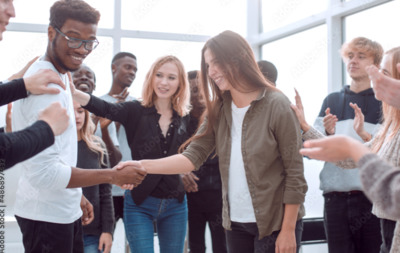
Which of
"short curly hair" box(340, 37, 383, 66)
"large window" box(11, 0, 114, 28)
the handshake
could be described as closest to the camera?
the handshake

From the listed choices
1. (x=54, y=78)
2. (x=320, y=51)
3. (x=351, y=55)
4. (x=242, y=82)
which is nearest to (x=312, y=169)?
(x=320, y=51)

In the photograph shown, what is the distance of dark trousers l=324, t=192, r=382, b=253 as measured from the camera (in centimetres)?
245

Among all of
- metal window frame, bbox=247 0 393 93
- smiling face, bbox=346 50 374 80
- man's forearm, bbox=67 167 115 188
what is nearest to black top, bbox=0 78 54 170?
man's forearm, bbox=67 167 115 188

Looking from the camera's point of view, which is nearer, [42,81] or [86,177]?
[42,81]

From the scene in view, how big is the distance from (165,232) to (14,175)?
2021 mm

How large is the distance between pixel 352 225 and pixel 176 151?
1163 millimetres

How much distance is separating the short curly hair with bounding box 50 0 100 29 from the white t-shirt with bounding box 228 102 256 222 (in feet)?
2.43

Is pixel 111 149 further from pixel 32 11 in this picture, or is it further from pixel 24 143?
pixel 32 11

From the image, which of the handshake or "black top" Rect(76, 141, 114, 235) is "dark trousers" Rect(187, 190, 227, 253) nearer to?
"black top" Rect(76, 141, 114, 235)

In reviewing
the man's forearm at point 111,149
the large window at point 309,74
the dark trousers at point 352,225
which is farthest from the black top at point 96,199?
the large window at point 309,74

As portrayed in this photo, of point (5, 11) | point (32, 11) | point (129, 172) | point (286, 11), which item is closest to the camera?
point (5, 11)

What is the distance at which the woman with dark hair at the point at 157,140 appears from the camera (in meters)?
2.25

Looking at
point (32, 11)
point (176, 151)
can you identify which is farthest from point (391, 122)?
point (32, 11)

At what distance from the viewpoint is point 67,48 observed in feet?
5.38
